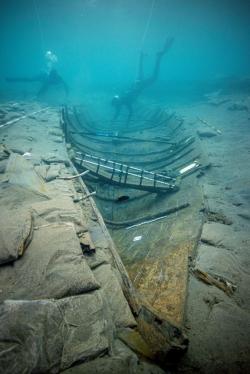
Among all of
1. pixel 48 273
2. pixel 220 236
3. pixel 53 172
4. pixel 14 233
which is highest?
Result: pixel 53 172

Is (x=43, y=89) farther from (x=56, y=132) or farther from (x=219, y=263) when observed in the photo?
(x=219, y=263)

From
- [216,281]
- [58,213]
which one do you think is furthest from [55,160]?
[216,281]

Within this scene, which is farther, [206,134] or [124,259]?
[206,134]

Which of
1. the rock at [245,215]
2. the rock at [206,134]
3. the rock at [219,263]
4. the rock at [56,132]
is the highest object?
the rock at [206,134]

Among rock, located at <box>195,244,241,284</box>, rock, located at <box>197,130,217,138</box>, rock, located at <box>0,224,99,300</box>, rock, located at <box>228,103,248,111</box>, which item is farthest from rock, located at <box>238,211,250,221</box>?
rock, located at <box>228,103,248,111</box>

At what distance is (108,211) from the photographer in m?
8.16

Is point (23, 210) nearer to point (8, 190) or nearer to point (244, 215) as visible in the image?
point (8, 190)

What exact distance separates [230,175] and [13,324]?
26.1 ft

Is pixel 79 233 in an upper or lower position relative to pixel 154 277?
upper

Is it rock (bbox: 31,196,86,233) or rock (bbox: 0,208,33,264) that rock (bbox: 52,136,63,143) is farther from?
rock (bbox: 0,208,33,264)

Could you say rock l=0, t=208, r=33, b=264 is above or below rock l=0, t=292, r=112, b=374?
above

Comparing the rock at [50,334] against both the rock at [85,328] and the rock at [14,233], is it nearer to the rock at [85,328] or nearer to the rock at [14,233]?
the rock at [85,328]

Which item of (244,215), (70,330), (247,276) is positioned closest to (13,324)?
(70,330)

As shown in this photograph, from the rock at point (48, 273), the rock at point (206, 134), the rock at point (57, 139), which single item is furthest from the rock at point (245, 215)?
the rock at point (57, 139)
